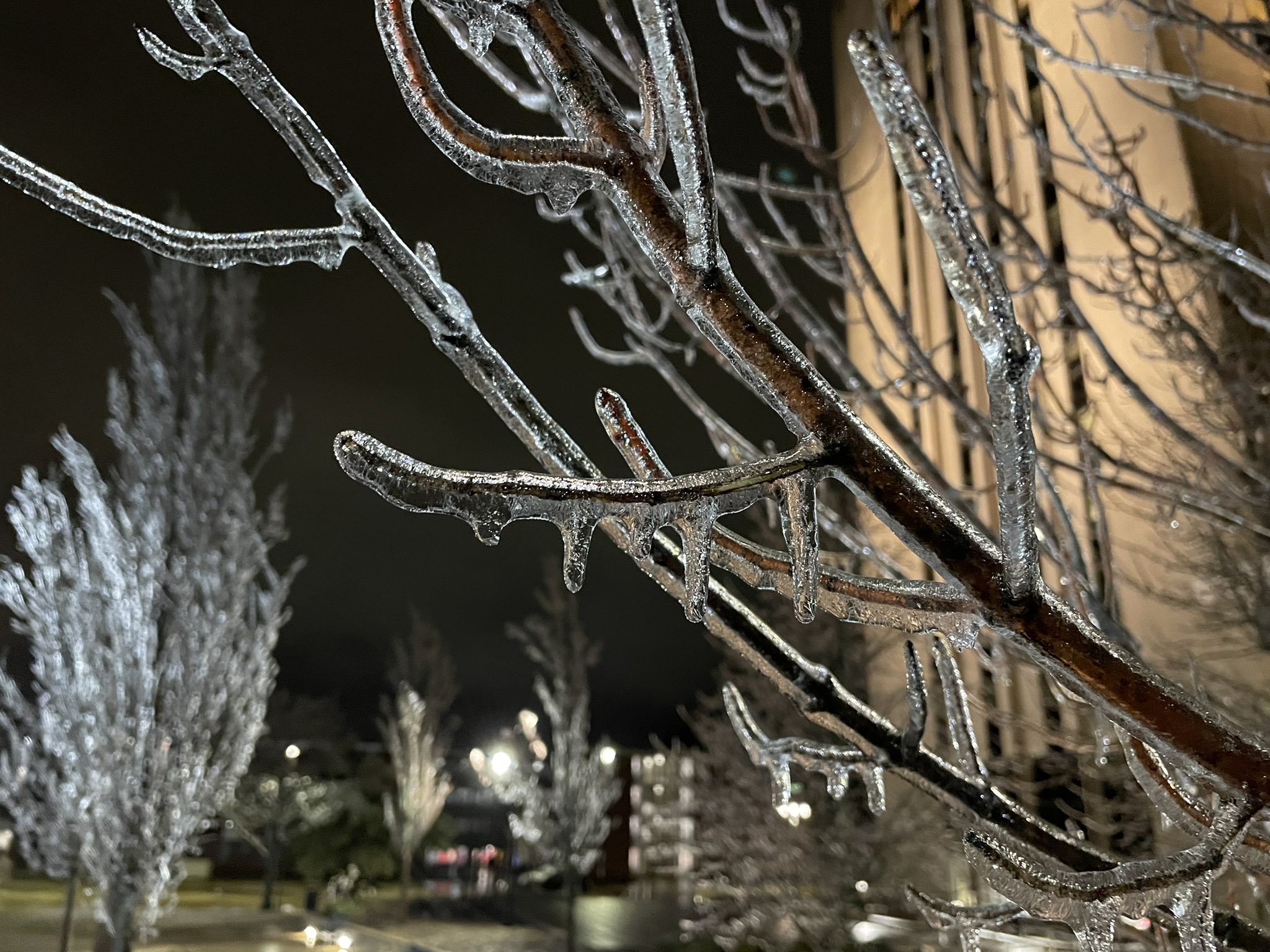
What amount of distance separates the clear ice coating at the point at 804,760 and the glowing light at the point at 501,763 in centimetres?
2096

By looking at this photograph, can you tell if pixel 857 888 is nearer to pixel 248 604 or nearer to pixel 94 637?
pixel 248 604

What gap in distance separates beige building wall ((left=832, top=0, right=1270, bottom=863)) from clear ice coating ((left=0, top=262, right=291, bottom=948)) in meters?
8.49

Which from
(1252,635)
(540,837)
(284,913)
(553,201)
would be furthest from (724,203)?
(284,913)

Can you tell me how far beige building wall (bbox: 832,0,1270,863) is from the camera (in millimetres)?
2596

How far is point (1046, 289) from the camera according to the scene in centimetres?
481

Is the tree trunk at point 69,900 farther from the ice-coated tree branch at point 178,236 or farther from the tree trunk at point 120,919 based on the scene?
the ice-coated tree branch at point 178,236

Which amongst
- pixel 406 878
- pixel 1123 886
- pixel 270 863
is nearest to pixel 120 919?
pixel 406 878

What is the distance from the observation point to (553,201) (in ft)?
2.23

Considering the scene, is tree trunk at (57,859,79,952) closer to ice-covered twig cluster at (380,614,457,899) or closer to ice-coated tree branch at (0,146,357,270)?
ice-covered twig cluster at (380,614,457,899)

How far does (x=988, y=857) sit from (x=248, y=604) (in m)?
12.7

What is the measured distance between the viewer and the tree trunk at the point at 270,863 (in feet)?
69.1

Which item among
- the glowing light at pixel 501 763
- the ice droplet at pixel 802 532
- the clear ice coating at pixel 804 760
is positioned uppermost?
the ice droplet at pixel 802 532

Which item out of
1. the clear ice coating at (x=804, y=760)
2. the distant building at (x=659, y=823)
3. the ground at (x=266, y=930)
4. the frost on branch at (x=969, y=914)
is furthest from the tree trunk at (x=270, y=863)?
the frost on branch at (x=969, y=914)

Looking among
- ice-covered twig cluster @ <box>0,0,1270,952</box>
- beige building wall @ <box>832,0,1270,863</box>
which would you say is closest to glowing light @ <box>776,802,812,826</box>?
beige building wall @ <box>832,0,1270,863</box>
